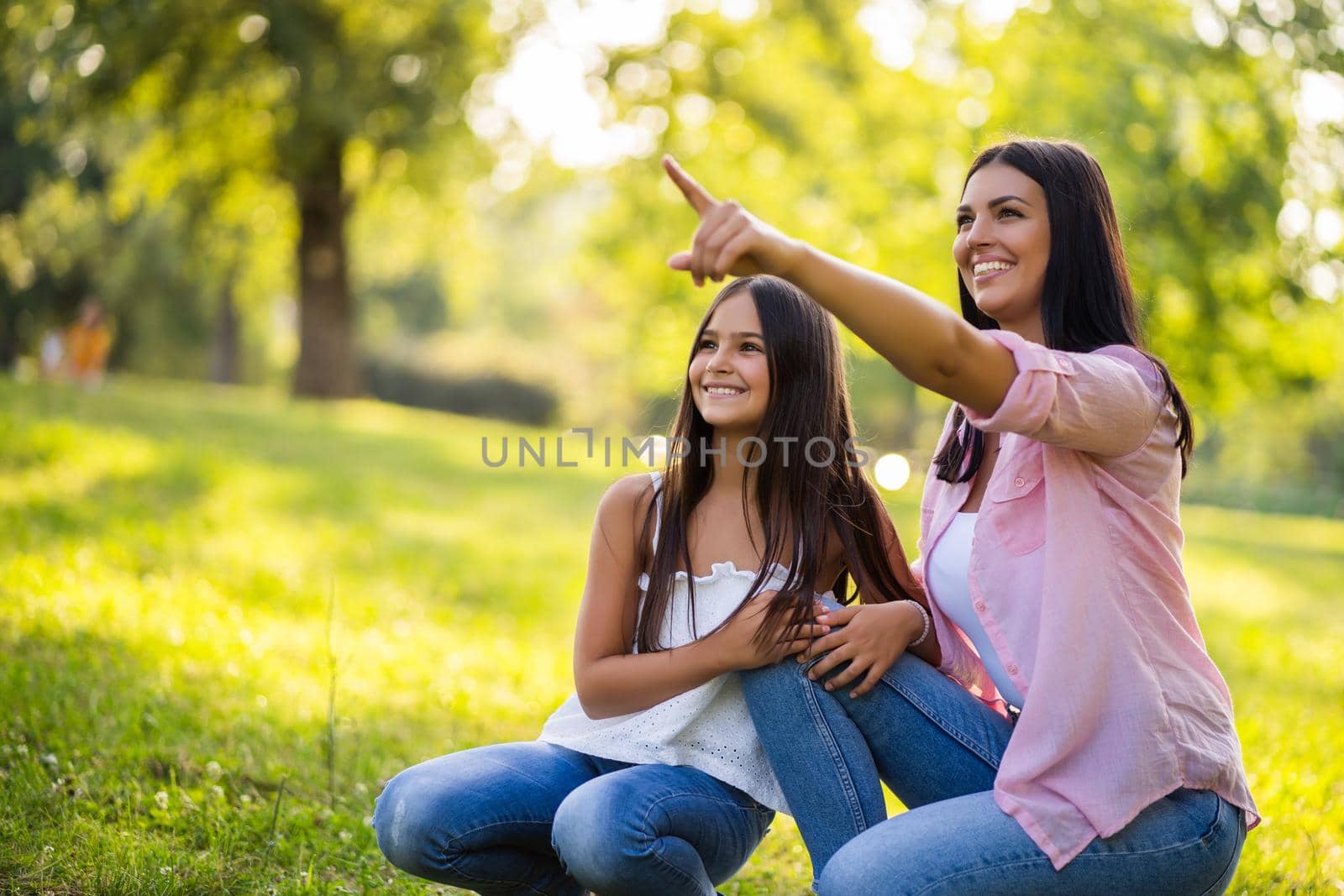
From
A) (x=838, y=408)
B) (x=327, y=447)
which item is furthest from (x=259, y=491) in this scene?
(x=838, y=408)

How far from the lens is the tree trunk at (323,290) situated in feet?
57.2

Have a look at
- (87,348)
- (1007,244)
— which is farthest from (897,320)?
(87,348)

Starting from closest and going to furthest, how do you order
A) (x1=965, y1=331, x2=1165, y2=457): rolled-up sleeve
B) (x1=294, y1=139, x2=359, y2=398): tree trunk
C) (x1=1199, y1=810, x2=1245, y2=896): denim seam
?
(x1=965, y1=331, x2=1165, y2=457): rolled-up sleeve, (x1=1199, y1=810, x2=1245, y2=896): denim seam, (x1=294, y1=139, x2=359, y2=398): tree trunk

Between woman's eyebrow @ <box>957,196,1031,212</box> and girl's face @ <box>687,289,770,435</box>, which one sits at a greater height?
woman's eyebrow @ <box>957,196,1031,212</box>

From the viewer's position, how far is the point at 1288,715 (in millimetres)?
5879

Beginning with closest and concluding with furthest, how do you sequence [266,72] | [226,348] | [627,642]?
[627,642] → [266,72] → [226,348]

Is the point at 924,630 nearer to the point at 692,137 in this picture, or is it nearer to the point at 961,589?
the point at 961,589

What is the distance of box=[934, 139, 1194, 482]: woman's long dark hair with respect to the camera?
2359mm

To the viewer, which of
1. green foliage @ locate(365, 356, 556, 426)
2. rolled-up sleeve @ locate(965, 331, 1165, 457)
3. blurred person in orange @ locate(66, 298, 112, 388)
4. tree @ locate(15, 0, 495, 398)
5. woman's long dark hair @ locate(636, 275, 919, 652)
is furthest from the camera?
green foliage @ locate(365, 356, 556, 426)

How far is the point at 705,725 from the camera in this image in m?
2.66

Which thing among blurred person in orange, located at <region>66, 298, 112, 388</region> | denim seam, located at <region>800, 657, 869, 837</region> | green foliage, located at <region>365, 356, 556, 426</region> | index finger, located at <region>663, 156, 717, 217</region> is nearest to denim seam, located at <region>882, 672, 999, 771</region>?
denim seam, located at <region>800, 657, 869, 837</region>

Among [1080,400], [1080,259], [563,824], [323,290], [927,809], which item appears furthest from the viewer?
[323,290]

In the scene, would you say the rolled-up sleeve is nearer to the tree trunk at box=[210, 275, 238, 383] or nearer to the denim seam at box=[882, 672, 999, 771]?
the denim seam at box=[882, 672, 999, 771]

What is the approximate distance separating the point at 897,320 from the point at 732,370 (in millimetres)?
953
